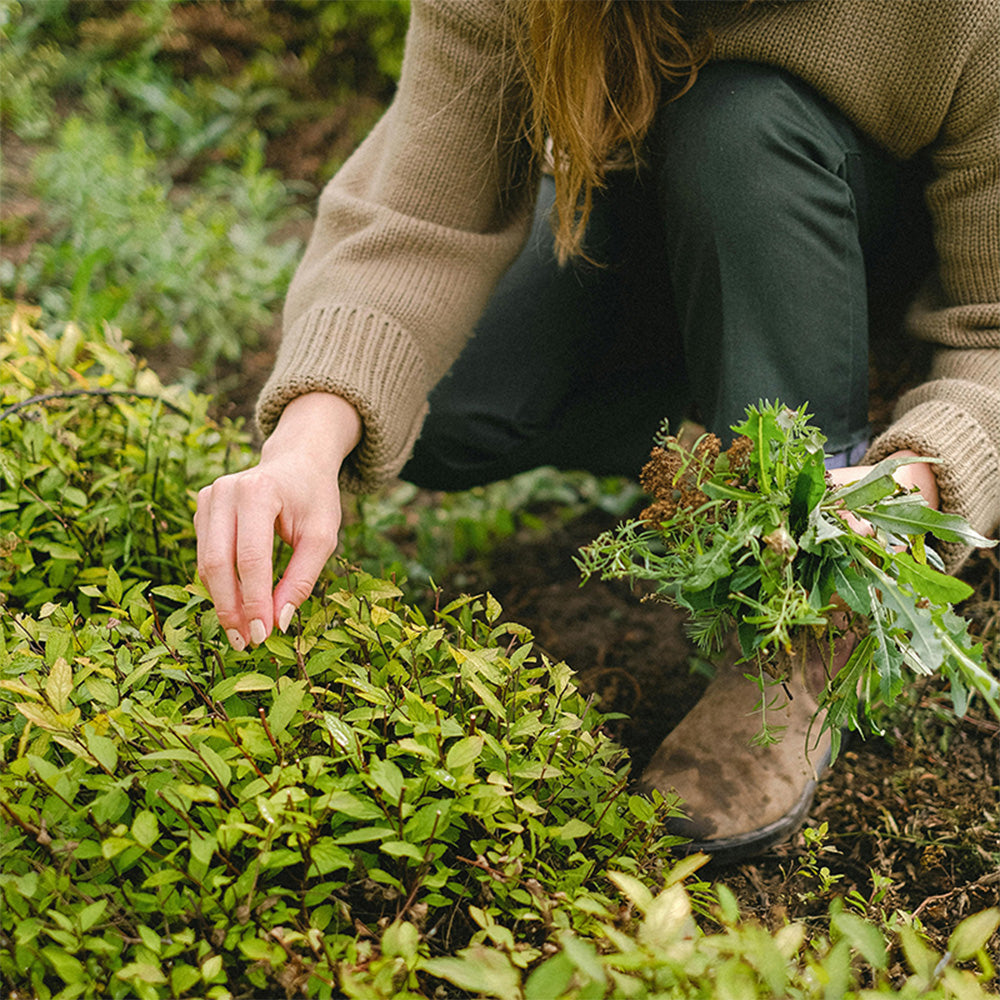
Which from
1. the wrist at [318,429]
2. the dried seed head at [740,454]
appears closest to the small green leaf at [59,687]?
the wrist at [318,429]

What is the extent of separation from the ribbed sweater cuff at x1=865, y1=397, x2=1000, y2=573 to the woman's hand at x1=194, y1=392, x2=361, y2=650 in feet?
2.66

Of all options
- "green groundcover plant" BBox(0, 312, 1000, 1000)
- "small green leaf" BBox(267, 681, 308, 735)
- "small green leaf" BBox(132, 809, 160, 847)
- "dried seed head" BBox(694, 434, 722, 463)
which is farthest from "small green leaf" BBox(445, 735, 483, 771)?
"dried seed head" BBox(694, 434, 722, 463)

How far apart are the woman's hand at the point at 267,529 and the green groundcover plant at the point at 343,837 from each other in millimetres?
43

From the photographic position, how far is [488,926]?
0.79 meters

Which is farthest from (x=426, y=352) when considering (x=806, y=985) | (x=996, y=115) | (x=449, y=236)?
(x=806, y=985)

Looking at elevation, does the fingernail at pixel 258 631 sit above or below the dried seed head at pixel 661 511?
below

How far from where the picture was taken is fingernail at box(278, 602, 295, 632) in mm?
1093

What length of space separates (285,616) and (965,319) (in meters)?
1.20

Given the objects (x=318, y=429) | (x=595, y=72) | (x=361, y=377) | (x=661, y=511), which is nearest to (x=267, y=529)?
(x=318, y=429)

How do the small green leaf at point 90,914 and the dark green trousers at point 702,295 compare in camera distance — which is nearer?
the small green leaf at point 90,914

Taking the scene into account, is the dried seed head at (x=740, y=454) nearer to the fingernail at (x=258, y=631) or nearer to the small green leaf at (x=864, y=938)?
the small green leaf at (x=864, y=938)

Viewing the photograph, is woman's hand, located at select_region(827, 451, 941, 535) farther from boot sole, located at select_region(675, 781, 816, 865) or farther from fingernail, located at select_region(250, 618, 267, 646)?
fingernail, located at select_region(250, 618, 267, 646)

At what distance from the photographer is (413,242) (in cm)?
152

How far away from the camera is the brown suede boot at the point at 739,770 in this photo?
4.39 ft
